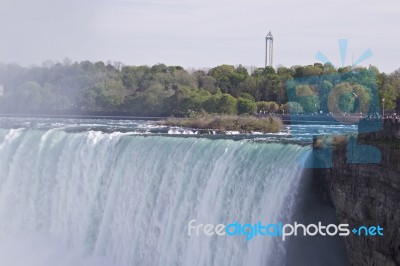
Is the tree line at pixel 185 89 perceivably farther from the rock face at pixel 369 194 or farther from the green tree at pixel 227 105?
the rock face at pixel 369 194

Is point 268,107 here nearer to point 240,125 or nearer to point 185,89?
point 185,89

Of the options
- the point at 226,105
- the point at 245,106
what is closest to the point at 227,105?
the point at 226,105

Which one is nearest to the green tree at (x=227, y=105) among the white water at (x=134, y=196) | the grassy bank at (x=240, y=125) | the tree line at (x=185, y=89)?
the tree line at (x=185, y=89)

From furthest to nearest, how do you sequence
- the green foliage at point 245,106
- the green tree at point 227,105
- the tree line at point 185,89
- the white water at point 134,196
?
1. the green foliage at point 245,106
2. the green tree at point 227,105
3. the tree line at point 185,89
4. the white water at point 134,196

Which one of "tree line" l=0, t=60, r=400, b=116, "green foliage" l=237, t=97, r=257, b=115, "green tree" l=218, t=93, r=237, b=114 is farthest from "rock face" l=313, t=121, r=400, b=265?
"green foliage" l=237, t=97, r=257, b=115

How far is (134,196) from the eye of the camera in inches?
1108

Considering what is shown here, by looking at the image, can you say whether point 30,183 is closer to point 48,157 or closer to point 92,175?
point 48,157

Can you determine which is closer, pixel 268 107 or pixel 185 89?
pixel 268 107

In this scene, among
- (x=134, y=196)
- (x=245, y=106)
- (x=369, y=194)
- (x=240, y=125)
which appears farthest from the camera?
(x=245, y=106)

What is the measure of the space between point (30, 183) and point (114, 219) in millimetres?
6358

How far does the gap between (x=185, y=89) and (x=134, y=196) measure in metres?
47.5

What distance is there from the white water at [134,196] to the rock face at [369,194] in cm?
117

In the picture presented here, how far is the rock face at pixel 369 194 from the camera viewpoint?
17.7 m

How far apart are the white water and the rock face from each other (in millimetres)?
1166
